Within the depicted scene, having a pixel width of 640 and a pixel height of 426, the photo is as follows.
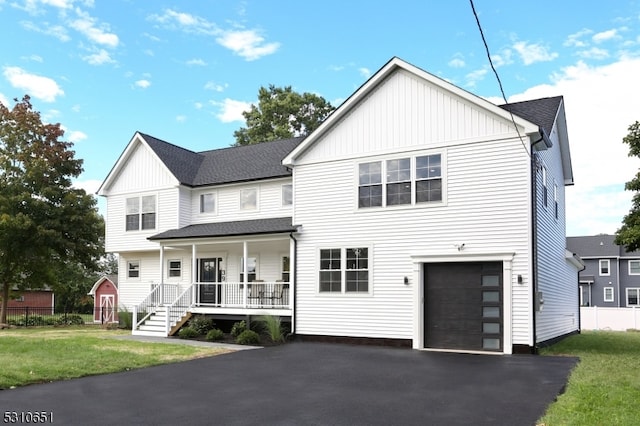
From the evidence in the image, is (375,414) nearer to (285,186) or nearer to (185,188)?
(285,186)

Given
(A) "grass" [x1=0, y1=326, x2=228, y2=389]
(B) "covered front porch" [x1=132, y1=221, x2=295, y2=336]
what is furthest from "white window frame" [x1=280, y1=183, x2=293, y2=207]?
(A) "grass" [x1=0, y1=326, x2=228, y2=389]

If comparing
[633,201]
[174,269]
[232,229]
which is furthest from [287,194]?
[633,201]

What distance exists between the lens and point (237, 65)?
23.6 meters

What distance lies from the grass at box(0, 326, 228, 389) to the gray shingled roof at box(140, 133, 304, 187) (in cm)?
778

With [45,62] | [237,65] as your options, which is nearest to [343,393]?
[45,62]

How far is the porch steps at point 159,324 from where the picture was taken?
788 inches

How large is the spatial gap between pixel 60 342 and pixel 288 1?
11.8 meters

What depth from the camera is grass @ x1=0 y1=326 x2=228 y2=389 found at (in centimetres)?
1080

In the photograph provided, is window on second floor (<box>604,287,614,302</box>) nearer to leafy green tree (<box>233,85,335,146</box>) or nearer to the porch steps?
leafy green tree (<box>233,85,335,146</box>)

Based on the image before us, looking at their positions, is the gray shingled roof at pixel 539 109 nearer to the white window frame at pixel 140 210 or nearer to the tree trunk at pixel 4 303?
the white window frame at pixel 140 210

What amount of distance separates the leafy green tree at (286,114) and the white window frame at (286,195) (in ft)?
69.8

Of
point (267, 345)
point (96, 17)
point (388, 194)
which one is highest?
point (96, 17)

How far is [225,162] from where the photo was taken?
991 inches

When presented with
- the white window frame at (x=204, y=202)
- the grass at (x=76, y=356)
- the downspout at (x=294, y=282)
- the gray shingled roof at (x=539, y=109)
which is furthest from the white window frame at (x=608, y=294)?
the grass at (x=76, y=356)
